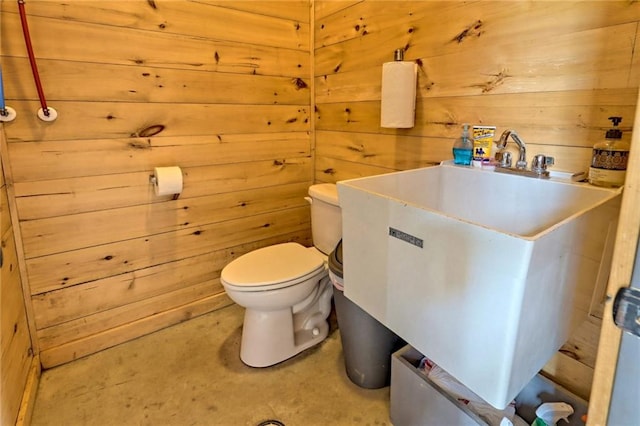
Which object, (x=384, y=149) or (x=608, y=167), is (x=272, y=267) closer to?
(x=384, y=149)

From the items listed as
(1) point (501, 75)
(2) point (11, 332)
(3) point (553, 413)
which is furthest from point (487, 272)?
(2) point (11, 332)

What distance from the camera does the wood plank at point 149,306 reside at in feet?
5.69

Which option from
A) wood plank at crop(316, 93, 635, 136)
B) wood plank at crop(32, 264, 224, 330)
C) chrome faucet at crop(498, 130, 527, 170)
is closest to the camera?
wood plank at crop(316, 93, 635, 136)

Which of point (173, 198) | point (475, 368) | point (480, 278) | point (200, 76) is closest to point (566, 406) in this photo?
point (475, 368)

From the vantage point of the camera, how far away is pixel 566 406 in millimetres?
1159

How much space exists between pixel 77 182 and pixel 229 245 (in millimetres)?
818

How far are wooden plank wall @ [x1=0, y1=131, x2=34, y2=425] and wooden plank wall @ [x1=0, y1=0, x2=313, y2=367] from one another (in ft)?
0.28

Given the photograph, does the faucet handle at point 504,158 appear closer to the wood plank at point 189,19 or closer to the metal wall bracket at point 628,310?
the metal wall bracket at point 628,310

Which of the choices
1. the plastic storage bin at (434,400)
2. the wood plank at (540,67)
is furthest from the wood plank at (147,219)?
the plastic storage bin at (434,400)

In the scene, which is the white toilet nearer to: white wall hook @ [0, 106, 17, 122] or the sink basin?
the sink basin

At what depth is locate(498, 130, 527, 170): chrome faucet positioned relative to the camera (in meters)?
1.21

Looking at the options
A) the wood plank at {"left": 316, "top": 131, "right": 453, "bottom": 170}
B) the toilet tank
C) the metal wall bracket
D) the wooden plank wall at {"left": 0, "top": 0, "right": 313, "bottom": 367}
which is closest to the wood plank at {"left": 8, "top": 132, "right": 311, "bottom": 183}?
the wooden plank wall at {"left": 0, "top": 0, "right": 313, "bottom": 367}

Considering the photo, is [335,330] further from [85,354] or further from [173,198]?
[85,354]

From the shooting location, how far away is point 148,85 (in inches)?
67.9
